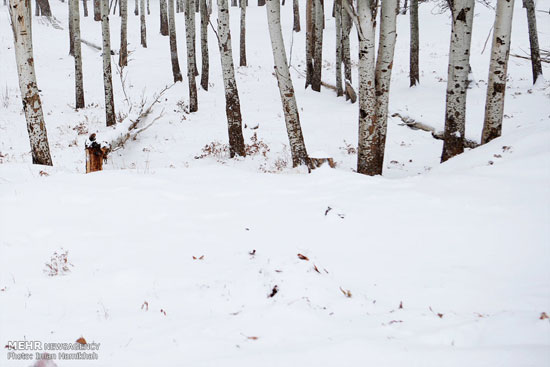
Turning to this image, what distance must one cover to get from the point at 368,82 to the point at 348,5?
124 centimetres

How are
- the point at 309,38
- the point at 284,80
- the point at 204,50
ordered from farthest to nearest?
the point at 309,38 < the point at 204,50 < the point at 284,80

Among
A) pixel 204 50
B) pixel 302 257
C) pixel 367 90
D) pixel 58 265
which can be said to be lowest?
pixel 58 265

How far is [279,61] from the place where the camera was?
24.6 feet

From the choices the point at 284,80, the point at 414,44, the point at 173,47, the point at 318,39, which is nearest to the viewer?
the point at 284,80

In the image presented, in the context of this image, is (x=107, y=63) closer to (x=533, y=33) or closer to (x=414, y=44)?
(x=414, y=44)

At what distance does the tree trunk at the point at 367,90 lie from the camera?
6113mm

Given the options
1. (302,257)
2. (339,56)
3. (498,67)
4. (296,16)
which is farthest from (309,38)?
(302,257)

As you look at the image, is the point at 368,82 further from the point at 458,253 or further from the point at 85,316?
the point at 85,316

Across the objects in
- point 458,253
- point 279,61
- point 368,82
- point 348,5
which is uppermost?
point 348,5

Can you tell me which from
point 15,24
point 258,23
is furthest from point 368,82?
point 258,23

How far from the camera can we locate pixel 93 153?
7238 millimetres

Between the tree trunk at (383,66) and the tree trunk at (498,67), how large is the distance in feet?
5.51

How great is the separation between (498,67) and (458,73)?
2.05ft

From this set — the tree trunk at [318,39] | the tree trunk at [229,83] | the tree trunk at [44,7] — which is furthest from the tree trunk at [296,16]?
the tree trunk at [229,83]
